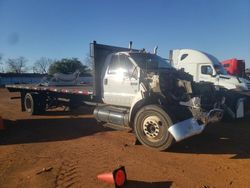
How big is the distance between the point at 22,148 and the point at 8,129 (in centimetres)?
279

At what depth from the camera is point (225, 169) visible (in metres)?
5.27

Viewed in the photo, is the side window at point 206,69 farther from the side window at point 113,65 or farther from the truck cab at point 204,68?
the side window at point 113,65

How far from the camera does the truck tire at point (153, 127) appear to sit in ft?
20.6

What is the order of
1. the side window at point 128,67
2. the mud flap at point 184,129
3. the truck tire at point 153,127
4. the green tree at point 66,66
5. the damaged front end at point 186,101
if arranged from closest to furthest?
the mud flap at point 184,129 < the damaged front end at point 186,101 < the truck tire at point 153,127 < the side window at point 128,67 < the green tree at point 66,66

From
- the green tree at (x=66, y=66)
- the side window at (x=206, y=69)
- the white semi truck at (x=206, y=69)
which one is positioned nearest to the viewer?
the white semi truck at (x=206, y=69)

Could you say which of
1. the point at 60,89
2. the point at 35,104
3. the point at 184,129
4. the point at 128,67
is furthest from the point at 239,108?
the point at 35,104

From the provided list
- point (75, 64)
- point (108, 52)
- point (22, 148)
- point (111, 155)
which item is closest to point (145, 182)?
point (111, 155)

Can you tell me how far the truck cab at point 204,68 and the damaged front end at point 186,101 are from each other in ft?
19.1

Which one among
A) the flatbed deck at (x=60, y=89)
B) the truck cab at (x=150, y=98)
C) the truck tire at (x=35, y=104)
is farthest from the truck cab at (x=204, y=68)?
the truck tire at (x=35, y=104)

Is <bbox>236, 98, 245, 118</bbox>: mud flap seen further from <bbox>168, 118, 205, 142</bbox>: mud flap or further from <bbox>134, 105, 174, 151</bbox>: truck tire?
<bbox>134, 105, 174, 151</bbox>: truck tire

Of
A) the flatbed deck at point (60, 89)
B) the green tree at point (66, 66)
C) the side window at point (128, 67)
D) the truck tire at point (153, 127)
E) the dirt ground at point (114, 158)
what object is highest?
the green tree at point (66, 66)

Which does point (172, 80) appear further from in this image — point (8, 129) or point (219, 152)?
point (8, 129)

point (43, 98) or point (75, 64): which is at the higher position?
point (75, 64)

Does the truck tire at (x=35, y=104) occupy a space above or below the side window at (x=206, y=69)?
below
